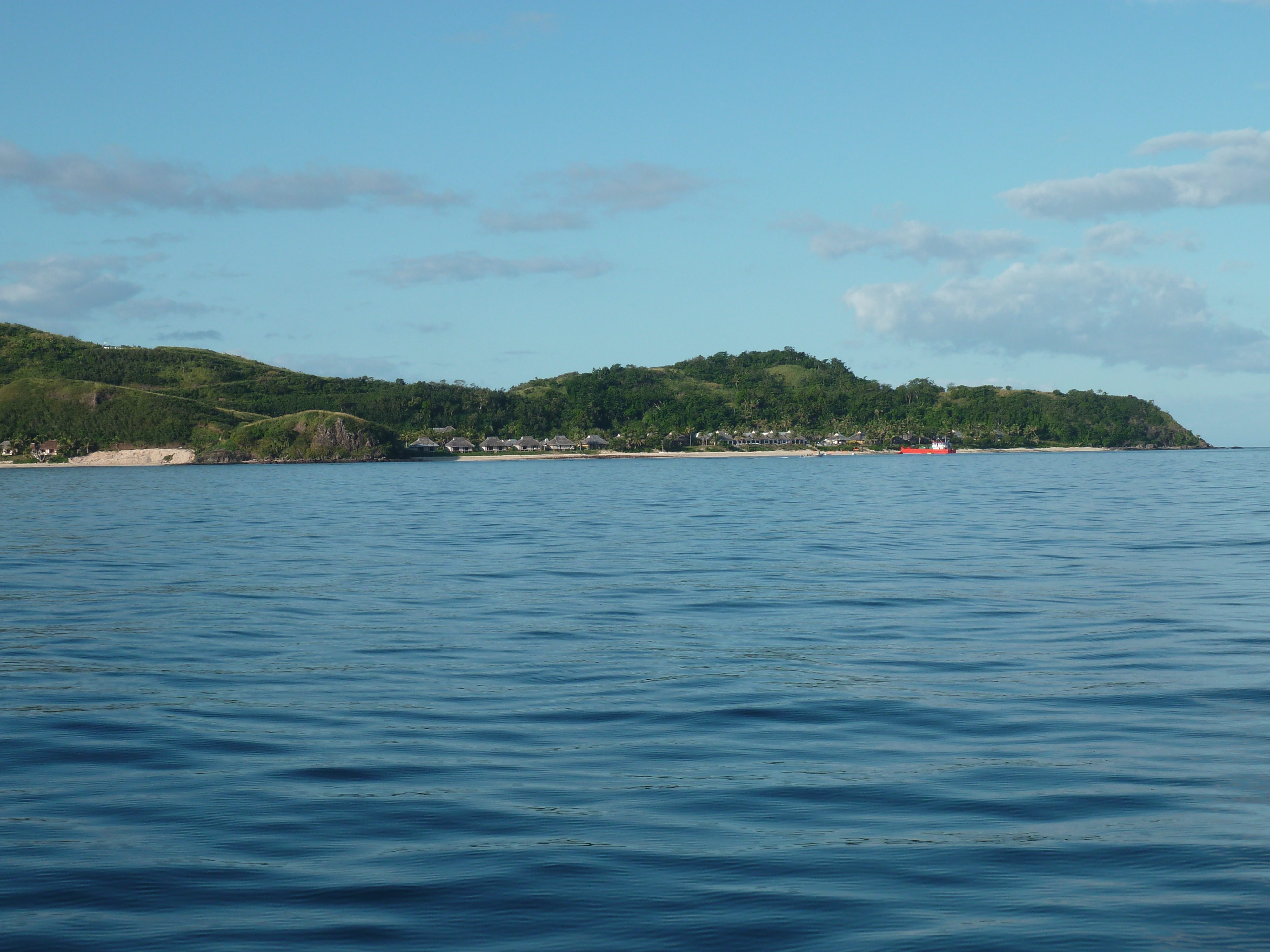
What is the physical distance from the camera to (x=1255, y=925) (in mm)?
6465

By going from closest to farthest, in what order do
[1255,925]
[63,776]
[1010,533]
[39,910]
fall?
[1255,925] → [39,910] → [63,776] → [1010,533]

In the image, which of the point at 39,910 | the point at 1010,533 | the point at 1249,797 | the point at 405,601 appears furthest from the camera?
the point at 1010,533

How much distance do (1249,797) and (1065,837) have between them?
192 centimetres

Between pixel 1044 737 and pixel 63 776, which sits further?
pixel 1044 737

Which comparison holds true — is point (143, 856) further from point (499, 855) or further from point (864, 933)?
point (864, 933)

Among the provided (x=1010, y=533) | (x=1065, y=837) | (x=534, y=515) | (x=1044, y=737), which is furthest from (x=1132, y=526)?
(x=1065, y=837)

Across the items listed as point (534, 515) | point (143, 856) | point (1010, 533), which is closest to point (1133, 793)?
point (143, 856)

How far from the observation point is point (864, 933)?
6.55m

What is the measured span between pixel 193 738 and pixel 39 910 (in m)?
4.41

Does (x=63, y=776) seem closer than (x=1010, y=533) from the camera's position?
Yes

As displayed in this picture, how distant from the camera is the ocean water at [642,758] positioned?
22.6ft

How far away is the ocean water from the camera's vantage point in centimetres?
→ 690

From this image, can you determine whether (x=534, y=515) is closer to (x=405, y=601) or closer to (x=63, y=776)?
(x=405, y=601)

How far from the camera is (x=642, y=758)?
34.3ft
